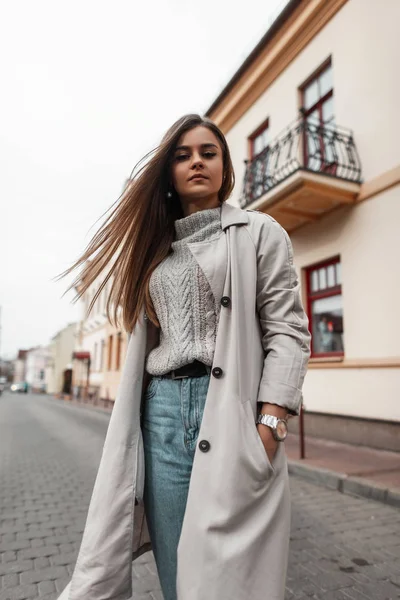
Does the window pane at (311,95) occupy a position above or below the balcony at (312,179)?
above

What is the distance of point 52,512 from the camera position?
4.11 meters

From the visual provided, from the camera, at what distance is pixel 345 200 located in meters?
7.93

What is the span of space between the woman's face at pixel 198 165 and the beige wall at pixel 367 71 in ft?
22.1

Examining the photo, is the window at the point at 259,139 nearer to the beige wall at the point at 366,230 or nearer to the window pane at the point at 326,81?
the window pane at the point at 326,81

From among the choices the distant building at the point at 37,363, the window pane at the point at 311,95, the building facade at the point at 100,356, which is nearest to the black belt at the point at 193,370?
the window pane at the point at 311,95

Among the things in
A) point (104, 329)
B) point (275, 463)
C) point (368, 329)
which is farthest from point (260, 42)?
point (104, 329)

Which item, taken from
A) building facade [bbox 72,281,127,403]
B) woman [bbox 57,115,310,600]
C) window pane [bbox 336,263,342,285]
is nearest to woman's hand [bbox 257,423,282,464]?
woman [bbox 57,115,310,600]

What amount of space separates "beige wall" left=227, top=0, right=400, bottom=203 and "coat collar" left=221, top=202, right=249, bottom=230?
6.83m

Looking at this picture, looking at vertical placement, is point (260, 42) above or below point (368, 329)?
above

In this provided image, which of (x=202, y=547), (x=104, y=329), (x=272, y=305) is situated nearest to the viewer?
(x=202, y=547)

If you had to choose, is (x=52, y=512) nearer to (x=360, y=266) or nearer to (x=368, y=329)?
(x=368, y=329)

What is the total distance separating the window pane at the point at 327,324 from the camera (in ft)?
27.0

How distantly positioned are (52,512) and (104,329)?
74.0 ft

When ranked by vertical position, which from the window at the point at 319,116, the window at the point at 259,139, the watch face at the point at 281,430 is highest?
the window at the point at 259,139
